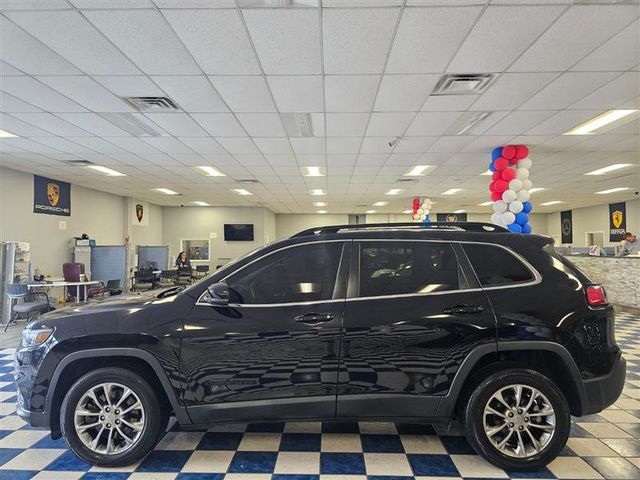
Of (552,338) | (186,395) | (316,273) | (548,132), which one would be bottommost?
(186,395)

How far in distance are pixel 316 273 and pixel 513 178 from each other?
5184 mm

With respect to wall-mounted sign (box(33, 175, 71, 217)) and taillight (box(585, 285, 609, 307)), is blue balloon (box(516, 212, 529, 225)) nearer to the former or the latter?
taillight (box(585, 285, 609, 307))

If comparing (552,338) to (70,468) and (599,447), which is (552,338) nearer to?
(599,447)

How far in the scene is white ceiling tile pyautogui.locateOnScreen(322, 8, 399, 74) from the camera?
105 inches

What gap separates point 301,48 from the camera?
3.09m

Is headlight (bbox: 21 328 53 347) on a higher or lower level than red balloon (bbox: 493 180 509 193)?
lower

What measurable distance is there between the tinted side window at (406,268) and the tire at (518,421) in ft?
2.11

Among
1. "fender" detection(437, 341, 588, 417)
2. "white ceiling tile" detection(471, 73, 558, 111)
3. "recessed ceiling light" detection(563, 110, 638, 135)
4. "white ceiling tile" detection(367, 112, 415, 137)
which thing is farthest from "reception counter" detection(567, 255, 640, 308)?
"fender" detection(437, 341, 588, 417)

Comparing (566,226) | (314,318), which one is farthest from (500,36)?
(566,226)

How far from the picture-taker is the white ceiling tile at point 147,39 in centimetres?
268

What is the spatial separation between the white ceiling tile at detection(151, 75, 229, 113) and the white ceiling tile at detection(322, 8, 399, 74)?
4.41 ft

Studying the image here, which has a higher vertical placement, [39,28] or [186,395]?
[39,28]

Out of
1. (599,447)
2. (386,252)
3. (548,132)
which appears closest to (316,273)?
(386,252)

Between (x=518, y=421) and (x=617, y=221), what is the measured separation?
1661cm
